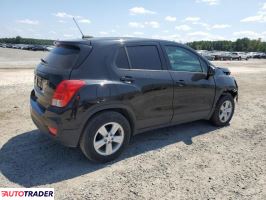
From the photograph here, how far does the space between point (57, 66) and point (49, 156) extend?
141 centimetres

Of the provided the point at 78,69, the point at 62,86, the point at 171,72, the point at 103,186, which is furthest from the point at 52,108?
the point at 171,72

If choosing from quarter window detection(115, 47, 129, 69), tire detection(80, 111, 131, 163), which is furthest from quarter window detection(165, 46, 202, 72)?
tire detection(80, 111, 131, 163)

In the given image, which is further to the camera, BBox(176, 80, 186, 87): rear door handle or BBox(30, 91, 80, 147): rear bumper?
BBox(176, 80, 186, 87): rear door handle

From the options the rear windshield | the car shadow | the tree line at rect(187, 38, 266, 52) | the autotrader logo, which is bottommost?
the autotrader logo

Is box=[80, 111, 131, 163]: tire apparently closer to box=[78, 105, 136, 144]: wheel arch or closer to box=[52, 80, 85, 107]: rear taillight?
box=[78, 105, 136, 144]: wheel arch

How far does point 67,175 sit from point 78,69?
145 centimetres

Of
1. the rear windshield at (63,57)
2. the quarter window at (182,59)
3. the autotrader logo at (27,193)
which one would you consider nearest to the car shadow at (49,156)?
the autotrader logo at (27,193)

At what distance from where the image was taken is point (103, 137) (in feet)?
13.9

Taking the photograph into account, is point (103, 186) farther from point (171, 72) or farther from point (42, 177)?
point (171, 72)

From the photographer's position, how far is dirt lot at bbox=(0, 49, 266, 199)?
3.66 meters

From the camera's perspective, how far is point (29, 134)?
543 cm

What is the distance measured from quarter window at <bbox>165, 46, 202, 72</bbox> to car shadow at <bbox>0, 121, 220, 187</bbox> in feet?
4.25

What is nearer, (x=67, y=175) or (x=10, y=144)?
(x=67, y=175)

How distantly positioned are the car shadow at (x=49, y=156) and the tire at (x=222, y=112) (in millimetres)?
414
